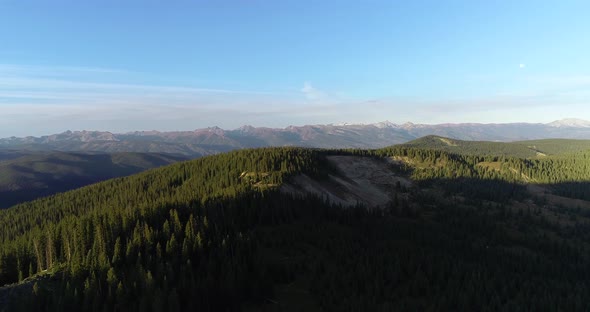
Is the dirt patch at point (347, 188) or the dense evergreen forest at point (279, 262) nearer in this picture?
the dense evergreen forest at point (279, 262)

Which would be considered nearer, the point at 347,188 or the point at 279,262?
the point at 279,262

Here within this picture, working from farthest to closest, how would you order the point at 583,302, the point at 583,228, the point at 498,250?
the point at 583,228
the point at 498,250
the point at 583,302

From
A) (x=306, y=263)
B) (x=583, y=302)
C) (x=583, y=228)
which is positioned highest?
(x=306, y=263)

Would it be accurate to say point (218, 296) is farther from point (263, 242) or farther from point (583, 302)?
point (583, 302)

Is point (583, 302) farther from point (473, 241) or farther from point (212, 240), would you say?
point (212, 240)

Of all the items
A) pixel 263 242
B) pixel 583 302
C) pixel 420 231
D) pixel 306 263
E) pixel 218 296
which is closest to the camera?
pixel 218 296

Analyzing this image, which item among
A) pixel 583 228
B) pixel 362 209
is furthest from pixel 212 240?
pixel 583 228

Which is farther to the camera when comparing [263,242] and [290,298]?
[263,242]

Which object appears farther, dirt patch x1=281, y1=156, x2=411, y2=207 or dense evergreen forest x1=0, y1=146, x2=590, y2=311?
dirt patch x1=281, y1=156, x2=411, y2=207

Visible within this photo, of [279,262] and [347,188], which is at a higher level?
[279,262]

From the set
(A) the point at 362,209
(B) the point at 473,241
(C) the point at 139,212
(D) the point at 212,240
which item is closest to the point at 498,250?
(B) the point at 473,241

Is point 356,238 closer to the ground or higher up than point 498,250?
higher up
